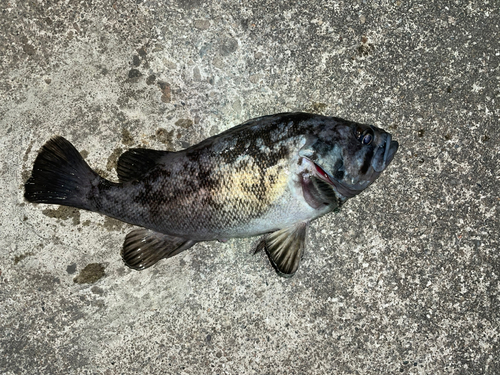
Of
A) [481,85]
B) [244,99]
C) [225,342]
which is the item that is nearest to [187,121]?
[244,99]

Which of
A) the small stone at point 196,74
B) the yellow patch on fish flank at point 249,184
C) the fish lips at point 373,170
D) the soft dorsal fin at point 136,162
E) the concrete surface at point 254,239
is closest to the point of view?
the yellow patch on fish flank at point 249,184

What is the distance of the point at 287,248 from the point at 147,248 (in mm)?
1019

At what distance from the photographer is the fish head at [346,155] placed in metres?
2.80

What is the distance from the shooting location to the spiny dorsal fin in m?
3.07

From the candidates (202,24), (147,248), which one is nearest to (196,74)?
(202,24)

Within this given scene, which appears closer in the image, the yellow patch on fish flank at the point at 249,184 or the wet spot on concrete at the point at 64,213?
the yellow patch on fish flank at the point at 249,184

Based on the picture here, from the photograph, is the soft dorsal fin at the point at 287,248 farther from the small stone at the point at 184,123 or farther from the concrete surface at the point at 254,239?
the small stone at the point at 184,123

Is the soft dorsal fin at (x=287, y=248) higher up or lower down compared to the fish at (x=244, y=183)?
lower down

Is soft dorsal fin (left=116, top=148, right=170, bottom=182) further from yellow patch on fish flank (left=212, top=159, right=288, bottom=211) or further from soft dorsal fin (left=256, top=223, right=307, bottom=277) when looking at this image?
soft dorsal fin (left=256, top=223, right=307, bottom=277)

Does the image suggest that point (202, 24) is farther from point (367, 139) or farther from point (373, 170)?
point (373, 170)

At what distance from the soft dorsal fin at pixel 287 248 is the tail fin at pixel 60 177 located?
1.35m

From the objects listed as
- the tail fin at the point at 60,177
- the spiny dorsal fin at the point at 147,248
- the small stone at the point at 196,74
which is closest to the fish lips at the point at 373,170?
the spiny dorsal fin at the point at 147,248

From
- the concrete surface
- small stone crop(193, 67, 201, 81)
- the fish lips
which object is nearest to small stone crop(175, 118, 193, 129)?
the concrete surface

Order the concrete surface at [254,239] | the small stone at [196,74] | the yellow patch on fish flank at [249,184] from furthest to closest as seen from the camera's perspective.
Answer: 1. the small stone at [196,74]
2. the concrete surface at [254,239]
3. the yellow patch on fish flank at [249,184]
